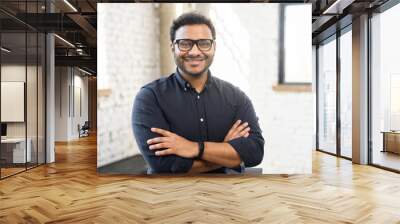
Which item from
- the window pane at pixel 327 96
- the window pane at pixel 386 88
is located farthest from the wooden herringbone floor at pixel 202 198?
the window pane at pixel 327 96

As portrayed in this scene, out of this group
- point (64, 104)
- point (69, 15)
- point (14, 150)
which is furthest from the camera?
point (64, 104)

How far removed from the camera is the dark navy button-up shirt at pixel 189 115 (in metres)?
5.98

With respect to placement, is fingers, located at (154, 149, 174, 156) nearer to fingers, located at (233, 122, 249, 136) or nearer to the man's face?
fingers, located at (233, 122, 249, 136)

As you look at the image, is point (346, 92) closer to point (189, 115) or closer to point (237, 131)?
point (237, 131)

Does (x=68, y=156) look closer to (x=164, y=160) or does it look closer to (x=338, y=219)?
(x=164, y=160)

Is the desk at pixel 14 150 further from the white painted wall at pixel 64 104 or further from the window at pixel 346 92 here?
the white painted wall at pixel 64 104

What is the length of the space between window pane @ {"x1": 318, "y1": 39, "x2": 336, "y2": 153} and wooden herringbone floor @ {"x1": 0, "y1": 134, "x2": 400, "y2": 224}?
331 cm

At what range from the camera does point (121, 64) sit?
20.5 feet

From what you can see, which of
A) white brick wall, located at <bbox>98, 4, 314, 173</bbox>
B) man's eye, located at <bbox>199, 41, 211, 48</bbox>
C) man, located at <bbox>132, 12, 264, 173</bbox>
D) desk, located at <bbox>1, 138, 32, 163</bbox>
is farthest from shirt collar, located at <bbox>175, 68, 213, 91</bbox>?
desk, located at <bbox>1, 138, 32, 163</bbox>

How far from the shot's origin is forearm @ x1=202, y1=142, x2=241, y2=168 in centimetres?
596

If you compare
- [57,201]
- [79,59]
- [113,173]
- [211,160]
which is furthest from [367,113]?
[79,59]

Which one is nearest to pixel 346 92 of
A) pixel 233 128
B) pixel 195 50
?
pixel 233 128

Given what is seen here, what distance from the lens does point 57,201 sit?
15.5ft

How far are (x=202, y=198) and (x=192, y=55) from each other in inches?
89.5
